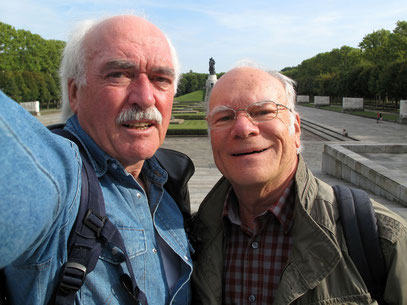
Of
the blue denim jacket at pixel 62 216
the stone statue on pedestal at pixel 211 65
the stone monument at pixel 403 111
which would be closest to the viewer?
the blue denim jacket at pixel 62 216

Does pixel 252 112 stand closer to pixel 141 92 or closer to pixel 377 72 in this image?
pixel 141 92

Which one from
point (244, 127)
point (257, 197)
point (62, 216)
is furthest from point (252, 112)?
point (62, 216)

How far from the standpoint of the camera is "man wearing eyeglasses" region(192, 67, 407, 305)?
5.21ft

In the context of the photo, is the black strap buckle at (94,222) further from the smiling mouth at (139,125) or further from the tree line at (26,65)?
the tree line at (26,65)

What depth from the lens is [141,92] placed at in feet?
5.42

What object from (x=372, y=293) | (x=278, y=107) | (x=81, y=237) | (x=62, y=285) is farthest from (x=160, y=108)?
(x=372, y=293)

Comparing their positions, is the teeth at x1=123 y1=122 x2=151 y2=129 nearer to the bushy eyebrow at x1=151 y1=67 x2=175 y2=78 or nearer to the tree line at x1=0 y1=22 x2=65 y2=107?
the bushy eyebrow at x1=151 y1=67 x2=175 y2=78

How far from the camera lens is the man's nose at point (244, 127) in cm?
184

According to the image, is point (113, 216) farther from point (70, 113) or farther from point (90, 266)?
point (70, 113)

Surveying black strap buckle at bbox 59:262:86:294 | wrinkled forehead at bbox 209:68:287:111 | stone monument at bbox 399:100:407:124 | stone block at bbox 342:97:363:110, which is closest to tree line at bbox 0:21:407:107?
stone block at bbox 342:97:363:110

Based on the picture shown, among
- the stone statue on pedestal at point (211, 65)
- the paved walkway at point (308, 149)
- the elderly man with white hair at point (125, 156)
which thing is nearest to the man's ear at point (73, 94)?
the elderly man with white hair at point (125, 156)

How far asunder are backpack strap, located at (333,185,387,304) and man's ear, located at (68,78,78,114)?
1.51 meters

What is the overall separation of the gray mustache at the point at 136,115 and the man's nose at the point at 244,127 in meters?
0.47

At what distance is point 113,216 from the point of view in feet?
4.79
